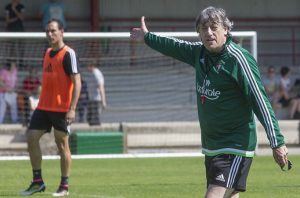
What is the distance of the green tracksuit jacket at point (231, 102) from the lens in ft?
24.9

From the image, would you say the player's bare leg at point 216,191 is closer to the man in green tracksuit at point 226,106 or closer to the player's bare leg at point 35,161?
the man in green tracksuit at point 226,106

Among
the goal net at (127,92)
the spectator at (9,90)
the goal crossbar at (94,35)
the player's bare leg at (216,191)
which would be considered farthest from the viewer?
the spectator at (9,90)

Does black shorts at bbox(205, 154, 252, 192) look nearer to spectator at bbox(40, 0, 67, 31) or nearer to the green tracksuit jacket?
the green tracksuit jacket

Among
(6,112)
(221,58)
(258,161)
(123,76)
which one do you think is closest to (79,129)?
(6,112)

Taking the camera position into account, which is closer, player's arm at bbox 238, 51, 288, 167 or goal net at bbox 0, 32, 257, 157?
player's arm at bbox 238, 51, 288, 167

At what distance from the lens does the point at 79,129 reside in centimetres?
2214

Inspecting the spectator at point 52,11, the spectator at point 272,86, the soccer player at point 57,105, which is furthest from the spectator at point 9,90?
the soccer player at point 57,105

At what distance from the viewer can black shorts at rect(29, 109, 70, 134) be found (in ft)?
41.4

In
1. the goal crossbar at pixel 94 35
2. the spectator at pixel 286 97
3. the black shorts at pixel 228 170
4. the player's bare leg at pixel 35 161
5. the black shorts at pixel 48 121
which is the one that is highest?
the black shorts at pixel 228 170

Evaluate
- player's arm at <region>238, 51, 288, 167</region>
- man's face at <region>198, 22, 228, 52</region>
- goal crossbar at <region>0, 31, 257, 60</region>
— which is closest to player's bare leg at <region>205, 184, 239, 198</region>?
player's arm at <region>238, 51, 288, 167</region>

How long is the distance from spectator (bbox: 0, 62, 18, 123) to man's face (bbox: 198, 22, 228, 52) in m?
15.6

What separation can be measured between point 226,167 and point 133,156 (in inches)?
501

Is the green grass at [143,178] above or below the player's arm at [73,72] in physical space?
below

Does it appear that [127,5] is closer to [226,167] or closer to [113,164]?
[113,164]
